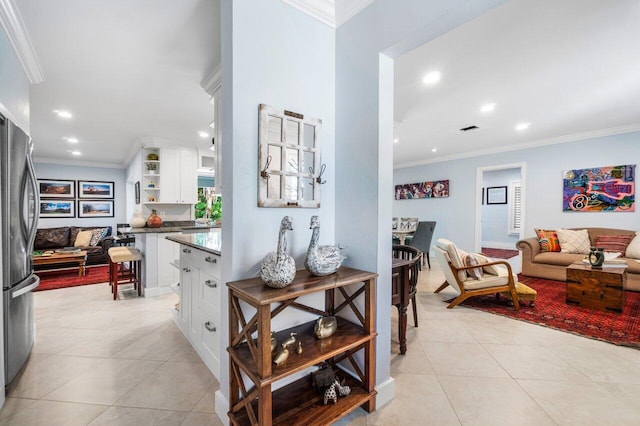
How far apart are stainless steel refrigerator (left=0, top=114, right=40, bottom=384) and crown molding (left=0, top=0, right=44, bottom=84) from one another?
628 millimetres

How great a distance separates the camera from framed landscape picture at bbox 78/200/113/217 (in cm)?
638

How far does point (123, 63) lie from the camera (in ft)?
7.32

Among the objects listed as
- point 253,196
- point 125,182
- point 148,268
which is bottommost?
point 148,268

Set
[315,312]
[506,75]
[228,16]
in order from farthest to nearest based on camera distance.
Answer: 1. [506,75]
2. [315,312]
3. [228,16]

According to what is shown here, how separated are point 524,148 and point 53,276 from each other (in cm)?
898

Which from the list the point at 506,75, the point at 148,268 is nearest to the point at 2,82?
the point at 148,268

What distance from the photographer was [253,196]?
1.40 meters

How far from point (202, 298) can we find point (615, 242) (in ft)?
18.7

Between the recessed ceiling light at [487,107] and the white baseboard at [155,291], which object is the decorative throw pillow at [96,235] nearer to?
the white baseboard at [155,291]

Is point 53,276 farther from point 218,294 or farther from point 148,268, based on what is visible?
point 218,294

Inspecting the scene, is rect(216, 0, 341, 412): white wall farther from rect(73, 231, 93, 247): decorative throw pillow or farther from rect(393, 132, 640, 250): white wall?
rect(73, 231, 93, 247): decorative throw pillow

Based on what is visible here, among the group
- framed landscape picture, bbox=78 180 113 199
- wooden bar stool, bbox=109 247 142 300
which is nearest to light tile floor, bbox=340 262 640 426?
wooden bar stool, bbox=109 247 142 300

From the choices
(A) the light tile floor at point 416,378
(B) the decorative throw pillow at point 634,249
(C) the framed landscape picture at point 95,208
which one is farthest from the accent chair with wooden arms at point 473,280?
(C) the framed landscape picture at point 95,208

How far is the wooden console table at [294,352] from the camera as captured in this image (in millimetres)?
1099
